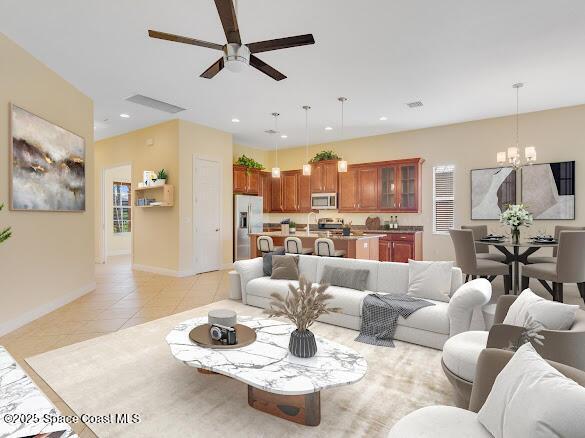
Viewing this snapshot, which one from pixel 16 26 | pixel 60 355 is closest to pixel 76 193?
pixel 16 26

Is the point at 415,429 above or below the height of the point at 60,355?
above

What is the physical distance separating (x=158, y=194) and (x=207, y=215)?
108cm

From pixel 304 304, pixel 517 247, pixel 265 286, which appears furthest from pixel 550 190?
pixel 304 304

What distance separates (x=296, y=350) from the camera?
7.21 feet

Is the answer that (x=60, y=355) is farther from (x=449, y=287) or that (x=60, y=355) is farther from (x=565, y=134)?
(x=565, y=134)

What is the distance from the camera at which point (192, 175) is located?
Result: 6812 mm

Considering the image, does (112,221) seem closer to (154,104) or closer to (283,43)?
(154,104)

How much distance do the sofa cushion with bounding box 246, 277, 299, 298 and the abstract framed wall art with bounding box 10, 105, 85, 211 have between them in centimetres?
280

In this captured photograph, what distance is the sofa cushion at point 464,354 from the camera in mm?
1964

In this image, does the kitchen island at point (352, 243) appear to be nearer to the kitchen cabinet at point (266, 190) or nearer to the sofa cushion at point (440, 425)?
the kitchen cabinet at point (266, 190)

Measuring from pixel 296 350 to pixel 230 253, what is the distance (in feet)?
18.6

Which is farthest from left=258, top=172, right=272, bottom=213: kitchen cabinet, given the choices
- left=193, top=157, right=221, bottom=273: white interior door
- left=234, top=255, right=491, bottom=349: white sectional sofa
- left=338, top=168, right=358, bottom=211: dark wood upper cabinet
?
left=234, top=255, right=491, bottom=349: white sectional sofa

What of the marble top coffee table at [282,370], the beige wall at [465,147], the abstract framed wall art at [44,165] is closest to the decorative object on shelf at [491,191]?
the beige wall at [465,147]

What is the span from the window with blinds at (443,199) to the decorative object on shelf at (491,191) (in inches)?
16.7
